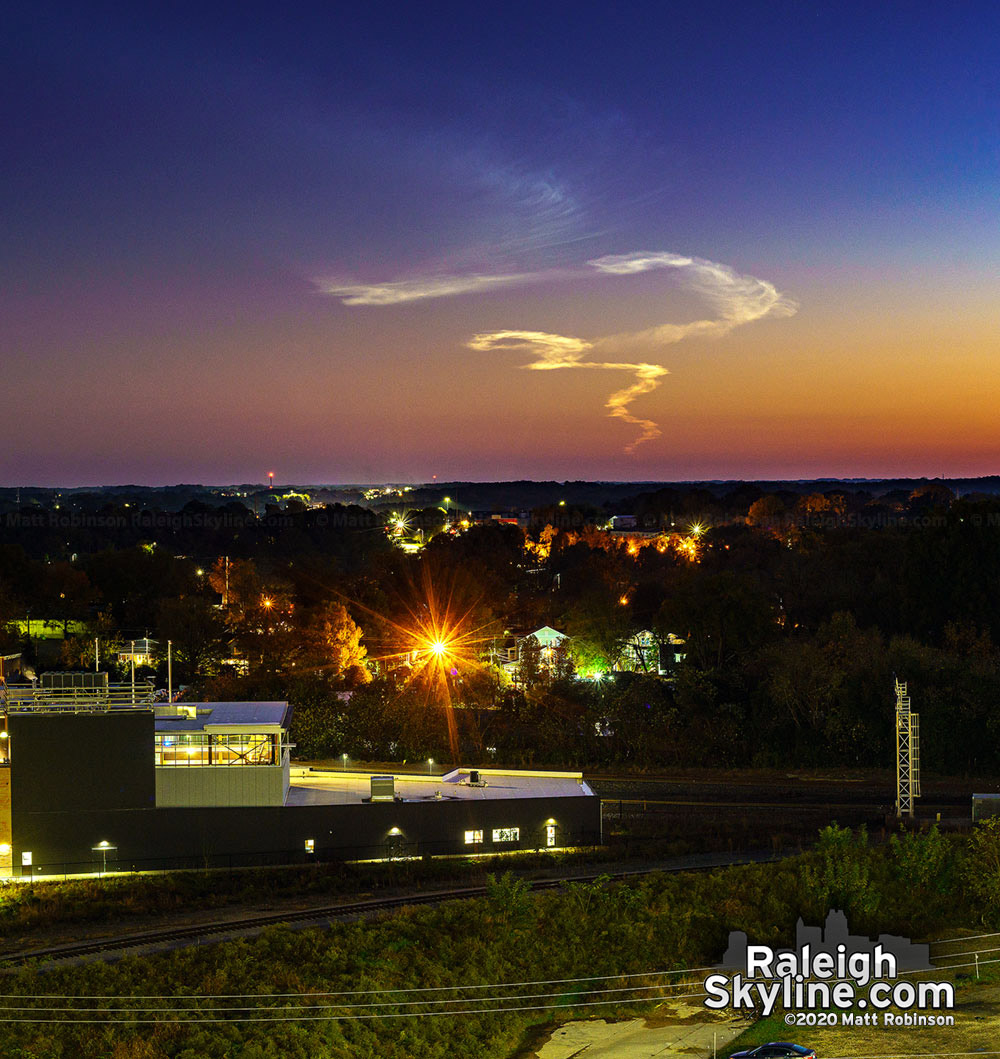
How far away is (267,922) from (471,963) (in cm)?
330

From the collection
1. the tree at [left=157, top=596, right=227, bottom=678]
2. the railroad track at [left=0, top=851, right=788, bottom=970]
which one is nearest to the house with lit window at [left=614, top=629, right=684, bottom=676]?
the tree at [left=157, top=596, right=227, bottom=678]

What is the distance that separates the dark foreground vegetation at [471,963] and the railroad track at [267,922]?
2.59ft

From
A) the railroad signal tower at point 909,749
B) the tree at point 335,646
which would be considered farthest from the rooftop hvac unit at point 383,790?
the tree at point 335,646

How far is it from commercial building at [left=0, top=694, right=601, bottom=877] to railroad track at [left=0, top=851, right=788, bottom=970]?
173 cm

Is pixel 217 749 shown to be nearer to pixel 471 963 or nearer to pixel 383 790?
pixel 383 790

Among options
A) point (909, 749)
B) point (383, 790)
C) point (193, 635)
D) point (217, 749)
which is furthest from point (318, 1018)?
point (193, 635)

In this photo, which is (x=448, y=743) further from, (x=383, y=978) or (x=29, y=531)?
(x=29, y=531)

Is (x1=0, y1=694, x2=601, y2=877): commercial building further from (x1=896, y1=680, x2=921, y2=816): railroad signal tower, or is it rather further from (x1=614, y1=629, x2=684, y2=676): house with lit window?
(x1=614, y1=629, x2=684, y2=676): house with lit window

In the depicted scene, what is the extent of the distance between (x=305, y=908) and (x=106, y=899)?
2.95 meters

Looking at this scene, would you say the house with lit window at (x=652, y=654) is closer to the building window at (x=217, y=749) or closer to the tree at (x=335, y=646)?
the tree at (x=335, y=646)

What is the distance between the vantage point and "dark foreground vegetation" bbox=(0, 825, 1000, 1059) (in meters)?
10.6

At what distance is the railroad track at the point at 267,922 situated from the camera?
13.1 metres

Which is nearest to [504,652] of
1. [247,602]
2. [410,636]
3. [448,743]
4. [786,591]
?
[410,636]

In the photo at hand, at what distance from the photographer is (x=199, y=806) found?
648 inches
